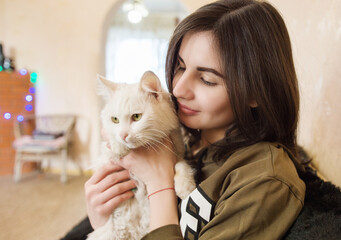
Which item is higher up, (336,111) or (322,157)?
(336,111)

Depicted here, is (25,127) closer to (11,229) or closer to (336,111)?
(11,229)

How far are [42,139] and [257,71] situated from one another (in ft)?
11.3

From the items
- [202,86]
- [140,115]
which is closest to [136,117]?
[140,115]

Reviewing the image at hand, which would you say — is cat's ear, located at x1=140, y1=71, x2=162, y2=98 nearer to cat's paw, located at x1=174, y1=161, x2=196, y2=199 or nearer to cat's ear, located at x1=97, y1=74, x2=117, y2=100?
cat's ear, located at x1=97, y1=74, x2=117, y2=100

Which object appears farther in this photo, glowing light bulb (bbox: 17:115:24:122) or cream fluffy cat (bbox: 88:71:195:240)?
glowing light bulb (bbox: 17:115:24:122)

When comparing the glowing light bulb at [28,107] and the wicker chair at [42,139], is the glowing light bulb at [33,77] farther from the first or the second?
the wicker chair at [42,139]

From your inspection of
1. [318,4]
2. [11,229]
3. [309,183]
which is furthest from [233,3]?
A: [11,229]

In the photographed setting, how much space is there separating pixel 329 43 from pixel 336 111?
273mm

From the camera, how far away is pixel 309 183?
0.73m

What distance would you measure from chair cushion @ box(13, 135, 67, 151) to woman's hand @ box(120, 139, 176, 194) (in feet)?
9.20

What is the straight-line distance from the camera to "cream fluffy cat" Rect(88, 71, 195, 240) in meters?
0.87

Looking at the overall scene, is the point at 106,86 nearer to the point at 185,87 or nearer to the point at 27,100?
the point at 185,87

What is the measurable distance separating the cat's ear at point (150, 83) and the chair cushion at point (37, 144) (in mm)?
2921

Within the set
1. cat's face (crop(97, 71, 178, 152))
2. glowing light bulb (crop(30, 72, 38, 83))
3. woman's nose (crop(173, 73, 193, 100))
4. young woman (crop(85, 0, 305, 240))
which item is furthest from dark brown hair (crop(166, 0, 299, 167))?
glowing light bulb (crop(30, 72, 38, 83))
